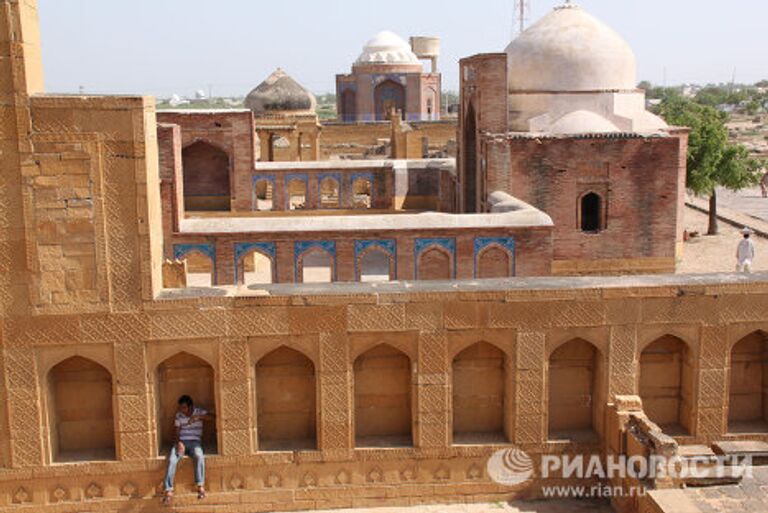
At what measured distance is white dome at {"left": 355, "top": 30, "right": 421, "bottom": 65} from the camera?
1759 inches

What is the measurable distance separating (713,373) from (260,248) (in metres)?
7.48

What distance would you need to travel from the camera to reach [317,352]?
776cm

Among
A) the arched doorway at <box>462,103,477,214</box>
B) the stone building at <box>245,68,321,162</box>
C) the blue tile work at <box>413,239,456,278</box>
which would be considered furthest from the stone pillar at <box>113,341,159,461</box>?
the stone building at <box>245,68,321,162</box>

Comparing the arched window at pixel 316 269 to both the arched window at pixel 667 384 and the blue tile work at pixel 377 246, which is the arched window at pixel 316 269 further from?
the arched window at pixel 667 384

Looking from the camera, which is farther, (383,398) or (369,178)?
(369,178)

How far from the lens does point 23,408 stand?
7609mm

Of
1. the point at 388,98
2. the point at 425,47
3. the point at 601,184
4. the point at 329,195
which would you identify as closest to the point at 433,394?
the point at 601,184

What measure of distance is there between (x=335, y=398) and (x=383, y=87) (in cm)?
3774

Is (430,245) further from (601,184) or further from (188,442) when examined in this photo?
(188,442)

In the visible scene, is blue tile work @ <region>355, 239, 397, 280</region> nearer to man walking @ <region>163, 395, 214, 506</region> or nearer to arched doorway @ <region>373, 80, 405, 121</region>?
man walking @ <region>163, 395, 214, 506</region>

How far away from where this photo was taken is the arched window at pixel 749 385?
27.9ft

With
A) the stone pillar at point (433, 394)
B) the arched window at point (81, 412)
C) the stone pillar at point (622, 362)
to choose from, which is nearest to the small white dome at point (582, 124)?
the stone pillar at point (622, 362)

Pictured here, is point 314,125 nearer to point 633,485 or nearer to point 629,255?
point 629,255

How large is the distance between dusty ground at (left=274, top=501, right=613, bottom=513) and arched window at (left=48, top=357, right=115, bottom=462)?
2294 mm
